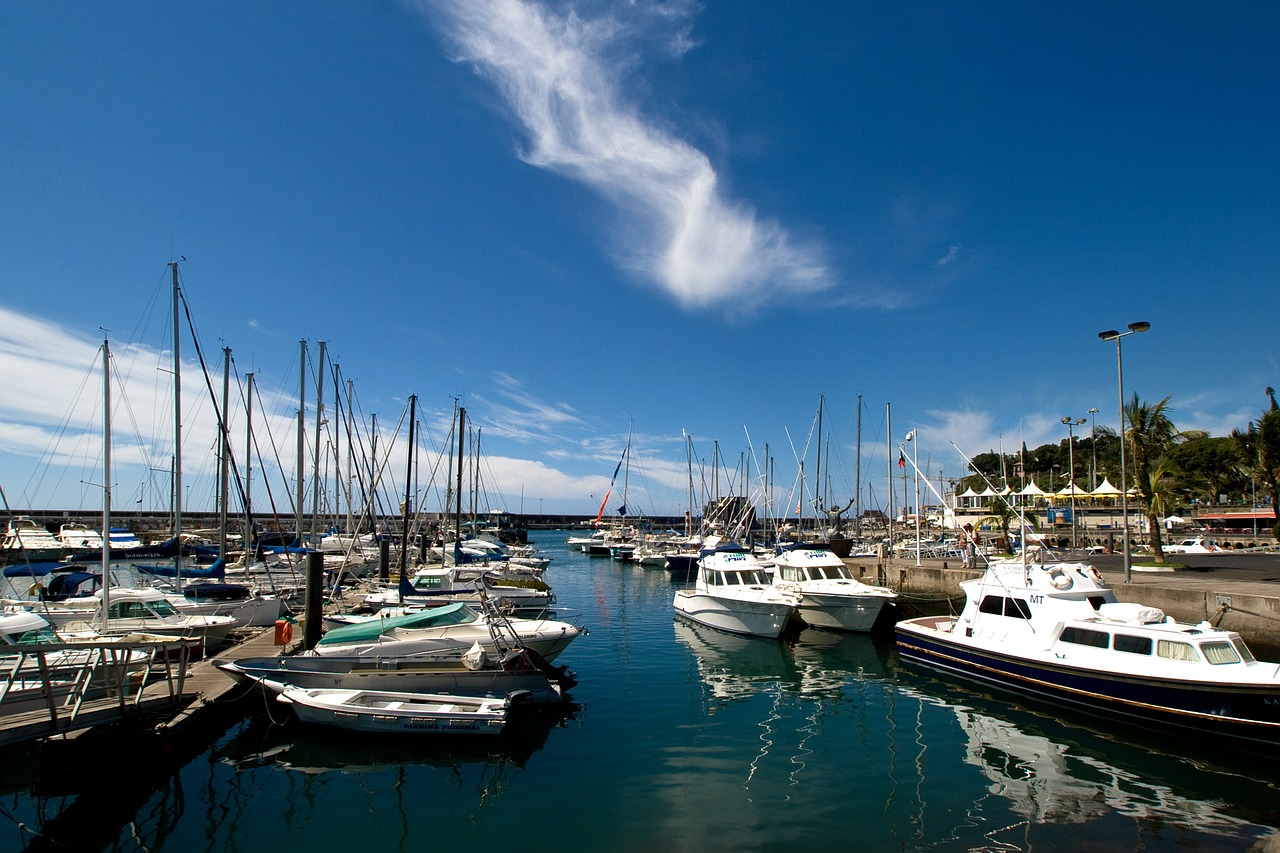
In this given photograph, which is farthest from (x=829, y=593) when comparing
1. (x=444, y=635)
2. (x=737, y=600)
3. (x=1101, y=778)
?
(x=444, y=635)

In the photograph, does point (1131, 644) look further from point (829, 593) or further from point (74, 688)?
point (74, 688)

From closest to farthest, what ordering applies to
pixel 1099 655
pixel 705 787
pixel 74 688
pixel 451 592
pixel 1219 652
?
pixel 705 787 → pixel 74 688 → pixel 1219 652 → pixel 1099 655 → pixel 451 592

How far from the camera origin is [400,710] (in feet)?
51.6

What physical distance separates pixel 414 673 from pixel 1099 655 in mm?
17675

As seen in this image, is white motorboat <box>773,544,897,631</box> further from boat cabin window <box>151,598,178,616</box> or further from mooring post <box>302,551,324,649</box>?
boat cabin window <box>151,598,178,616</box>

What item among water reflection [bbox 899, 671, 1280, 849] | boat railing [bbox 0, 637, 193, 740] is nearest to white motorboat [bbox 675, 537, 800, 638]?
water reflection [bbox 899, 671, 1280, 849]

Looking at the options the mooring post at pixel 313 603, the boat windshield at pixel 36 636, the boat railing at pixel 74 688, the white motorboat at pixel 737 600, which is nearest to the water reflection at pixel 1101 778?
the white motorboat at pixel 737 600

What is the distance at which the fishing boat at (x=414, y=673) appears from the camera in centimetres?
1722

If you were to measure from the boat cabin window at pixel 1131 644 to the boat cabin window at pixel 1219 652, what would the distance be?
1.16 metres

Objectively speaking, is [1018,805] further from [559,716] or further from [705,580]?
[705,580]

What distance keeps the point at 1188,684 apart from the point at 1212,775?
6.39ft

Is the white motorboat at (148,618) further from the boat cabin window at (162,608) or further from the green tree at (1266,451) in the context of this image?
the green tree at (1266,451)

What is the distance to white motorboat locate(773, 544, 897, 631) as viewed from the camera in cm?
2906

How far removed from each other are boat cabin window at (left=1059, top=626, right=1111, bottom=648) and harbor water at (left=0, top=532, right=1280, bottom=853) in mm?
1904
